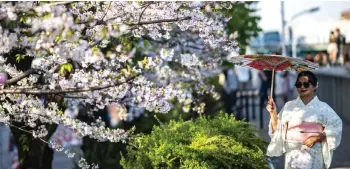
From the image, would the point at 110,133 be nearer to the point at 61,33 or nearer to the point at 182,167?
the point at 182,167

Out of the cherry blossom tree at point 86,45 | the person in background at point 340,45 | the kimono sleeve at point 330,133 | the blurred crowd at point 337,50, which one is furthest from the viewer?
the person in background at point 340,45

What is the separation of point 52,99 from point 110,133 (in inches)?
62.9

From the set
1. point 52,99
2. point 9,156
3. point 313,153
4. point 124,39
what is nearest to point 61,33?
point 124,39

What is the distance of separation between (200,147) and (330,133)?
1.29 m

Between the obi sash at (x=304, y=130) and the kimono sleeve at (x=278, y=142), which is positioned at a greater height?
the obi sash at (x=304, y=130)

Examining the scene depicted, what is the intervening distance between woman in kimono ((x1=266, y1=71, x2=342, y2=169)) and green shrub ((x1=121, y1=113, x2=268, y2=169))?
18.2 inches

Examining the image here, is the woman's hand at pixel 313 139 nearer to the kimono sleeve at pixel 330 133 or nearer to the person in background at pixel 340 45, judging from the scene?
the kimono sleeve at pixel 330 133

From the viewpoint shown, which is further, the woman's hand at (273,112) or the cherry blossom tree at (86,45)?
the woman's hand at (273,112)

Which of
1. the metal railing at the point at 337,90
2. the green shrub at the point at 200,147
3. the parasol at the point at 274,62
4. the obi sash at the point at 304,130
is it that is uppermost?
the parasol at the point at 274,62

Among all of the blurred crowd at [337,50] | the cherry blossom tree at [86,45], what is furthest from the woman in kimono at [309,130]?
the blurred crowd at [337,50]

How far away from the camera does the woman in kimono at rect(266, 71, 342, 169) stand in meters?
6.25

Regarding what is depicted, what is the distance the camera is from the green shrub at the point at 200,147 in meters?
6.39

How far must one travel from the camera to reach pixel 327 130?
20.5 feet

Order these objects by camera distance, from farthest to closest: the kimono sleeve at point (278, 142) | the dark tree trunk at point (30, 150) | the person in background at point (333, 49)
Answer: the person in background at point (333, 49) < the dark tree trunk at point (30, 150) < the kimono sleeve at point (278, 142)
